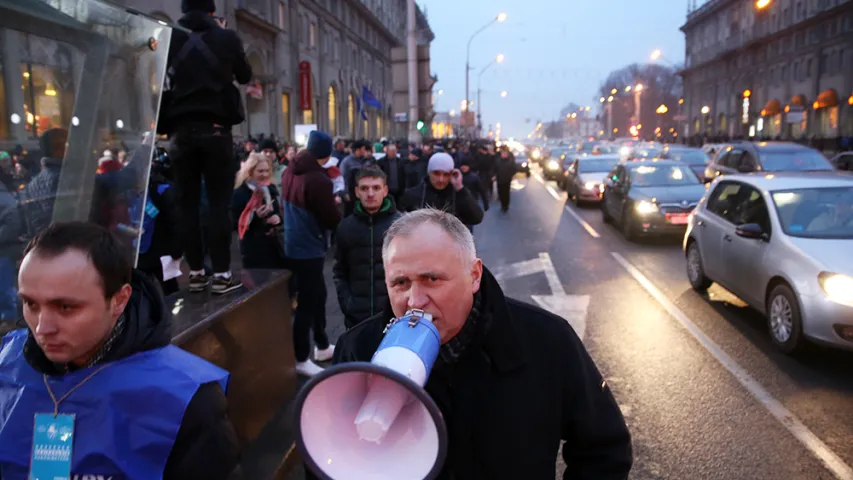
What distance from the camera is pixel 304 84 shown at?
37438 mm

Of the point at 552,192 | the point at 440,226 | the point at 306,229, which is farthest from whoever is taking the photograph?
the point at 552,192

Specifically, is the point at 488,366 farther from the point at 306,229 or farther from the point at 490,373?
the point at 306,229

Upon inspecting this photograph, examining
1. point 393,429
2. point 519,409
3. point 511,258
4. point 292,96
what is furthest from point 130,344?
point 292,96

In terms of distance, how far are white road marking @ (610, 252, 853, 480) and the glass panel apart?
4.49 m

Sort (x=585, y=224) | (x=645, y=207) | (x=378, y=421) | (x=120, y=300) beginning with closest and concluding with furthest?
(x=378, y=421) < (x=120, y=300) < (x=645, y=207) < (x=585, y=224)

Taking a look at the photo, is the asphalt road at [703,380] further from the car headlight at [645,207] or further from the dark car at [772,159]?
the dark car at [772,159]

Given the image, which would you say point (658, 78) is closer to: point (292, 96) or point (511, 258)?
point (292, 96)

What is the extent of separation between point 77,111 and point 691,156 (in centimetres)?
2174

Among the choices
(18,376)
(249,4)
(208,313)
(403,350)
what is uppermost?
(249,4)

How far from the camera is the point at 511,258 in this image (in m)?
12.3

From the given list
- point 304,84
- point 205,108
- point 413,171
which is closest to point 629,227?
point 413,171

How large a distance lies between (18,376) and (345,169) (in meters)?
11.5

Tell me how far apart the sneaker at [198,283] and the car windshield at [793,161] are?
13928 mm

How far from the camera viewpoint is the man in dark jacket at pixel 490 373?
1.90m
